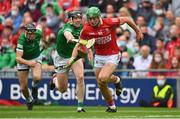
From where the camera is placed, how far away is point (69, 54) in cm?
2022

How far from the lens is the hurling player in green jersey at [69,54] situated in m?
18.9

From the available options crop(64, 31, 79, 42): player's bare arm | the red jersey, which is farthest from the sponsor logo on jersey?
crop(64, 31, 79, 42): player's bare arm

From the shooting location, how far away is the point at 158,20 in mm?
25828

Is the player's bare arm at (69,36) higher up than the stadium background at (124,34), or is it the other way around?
the player's bare arm at (69,36)

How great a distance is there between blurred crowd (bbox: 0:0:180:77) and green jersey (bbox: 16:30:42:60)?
4.66 feet

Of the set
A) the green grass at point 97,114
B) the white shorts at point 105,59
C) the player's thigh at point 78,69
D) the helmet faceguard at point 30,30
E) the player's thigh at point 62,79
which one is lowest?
the green grass at point 97,114

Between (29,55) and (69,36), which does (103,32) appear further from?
(29,55)

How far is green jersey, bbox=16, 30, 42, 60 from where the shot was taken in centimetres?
2083

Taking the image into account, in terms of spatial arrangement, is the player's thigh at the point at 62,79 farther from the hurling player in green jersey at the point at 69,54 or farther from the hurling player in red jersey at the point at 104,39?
the hurling player in red jersey at the point at 104,39

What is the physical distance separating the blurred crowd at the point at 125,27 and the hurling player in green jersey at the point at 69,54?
2.33m

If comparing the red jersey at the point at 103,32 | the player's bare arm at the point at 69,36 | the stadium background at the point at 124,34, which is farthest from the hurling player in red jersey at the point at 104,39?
the stadium background at the point at 124,34

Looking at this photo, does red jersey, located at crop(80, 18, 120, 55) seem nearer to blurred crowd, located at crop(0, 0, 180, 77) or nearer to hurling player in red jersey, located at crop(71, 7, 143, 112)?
hurling player in red jersey, located at crop(71, 7, 143, 112)

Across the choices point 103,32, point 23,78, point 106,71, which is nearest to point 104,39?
point 103,32

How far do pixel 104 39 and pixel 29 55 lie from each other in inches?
155
